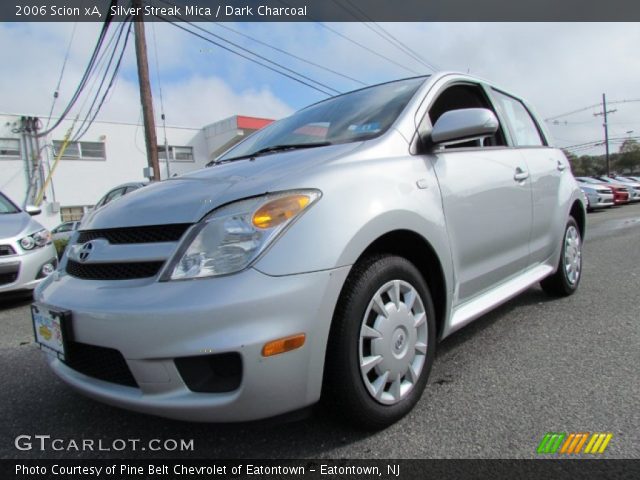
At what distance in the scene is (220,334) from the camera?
57.5 inches

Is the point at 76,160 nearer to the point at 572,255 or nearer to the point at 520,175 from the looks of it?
the point at 572,255

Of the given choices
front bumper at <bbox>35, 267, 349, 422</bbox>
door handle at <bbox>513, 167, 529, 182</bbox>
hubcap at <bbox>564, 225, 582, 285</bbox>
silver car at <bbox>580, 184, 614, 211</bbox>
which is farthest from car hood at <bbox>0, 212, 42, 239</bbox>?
silver car at <bbox>580, 184, 614, 211</bbox>

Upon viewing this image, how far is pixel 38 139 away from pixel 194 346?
69.5 feet

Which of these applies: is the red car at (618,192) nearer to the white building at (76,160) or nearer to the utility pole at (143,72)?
the white building at (76,160)

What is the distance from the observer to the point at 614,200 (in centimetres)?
1809

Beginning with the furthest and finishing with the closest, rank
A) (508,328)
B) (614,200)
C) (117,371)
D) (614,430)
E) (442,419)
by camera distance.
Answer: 1. (614,200)
2. (508,328)
3. (442,419)
4. (614,430)
5. (117,371)

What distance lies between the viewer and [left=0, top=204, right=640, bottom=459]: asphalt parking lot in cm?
177

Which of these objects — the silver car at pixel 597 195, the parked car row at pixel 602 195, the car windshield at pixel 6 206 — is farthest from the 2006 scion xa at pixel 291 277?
the silver car at pixel 597 195

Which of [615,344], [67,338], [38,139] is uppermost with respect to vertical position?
[38,139]

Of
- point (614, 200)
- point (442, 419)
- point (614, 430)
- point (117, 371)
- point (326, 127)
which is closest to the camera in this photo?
point (117, 371)

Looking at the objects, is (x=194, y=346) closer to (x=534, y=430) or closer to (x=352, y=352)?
(x=352, y=352)

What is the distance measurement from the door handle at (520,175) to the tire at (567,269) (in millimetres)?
892

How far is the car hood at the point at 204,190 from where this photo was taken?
1699mm

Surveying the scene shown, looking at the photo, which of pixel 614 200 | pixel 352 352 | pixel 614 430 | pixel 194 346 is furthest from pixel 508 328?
pixel 614 200
